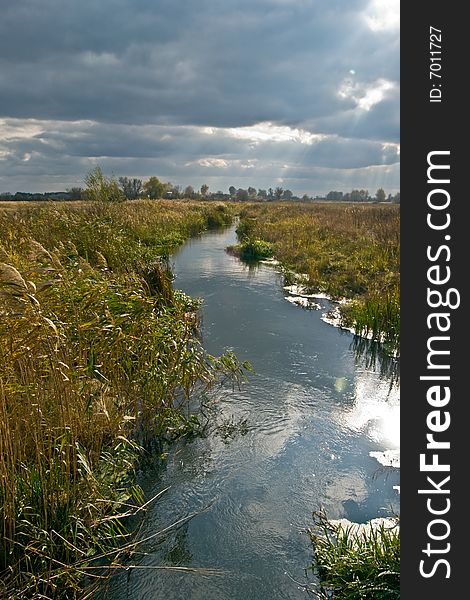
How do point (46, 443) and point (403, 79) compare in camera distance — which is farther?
point (46, 443)

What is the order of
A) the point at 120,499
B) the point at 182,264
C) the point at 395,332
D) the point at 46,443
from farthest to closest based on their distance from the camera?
the point at 182,264 → the point at 395,332 → the point at 120,499 → the point at 46,443

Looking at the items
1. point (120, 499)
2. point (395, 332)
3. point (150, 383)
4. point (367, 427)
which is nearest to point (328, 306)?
point (395, 332)

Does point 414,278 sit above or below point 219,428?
above

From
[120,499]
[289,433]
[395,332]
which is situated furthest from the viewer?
[395,332]

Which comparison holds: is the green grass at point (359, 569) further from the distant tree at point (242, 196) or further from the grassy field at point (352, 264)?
the distant tree at point (242, 196)

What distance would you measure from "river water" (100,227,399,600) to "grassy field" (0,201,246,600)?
14.7 inches

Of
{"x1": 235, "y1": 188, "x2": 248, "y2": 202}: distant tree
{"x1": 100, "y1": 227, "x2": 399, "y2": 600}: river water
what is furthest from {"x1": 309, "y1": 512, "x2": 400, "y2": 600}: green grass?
{"x1": 235, "y1": 188, "x2": 248, "y2": 202}: distant tree

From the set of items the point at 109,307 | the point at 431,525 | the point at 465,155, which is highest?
the point at 465,155

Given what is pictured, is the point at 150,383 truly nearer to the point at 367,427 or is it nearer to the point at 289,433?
the point at 289,433

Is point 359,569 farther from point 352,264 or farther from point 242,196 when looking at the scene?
point 242,196

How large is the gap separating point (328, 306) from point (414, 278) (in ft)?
29.4

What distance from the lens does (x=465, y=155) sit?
2791 mm

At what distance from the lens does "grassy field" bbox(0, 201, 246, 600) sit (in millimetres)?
3193

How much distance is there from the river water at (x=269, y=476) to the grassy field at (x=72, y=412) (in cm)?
37
